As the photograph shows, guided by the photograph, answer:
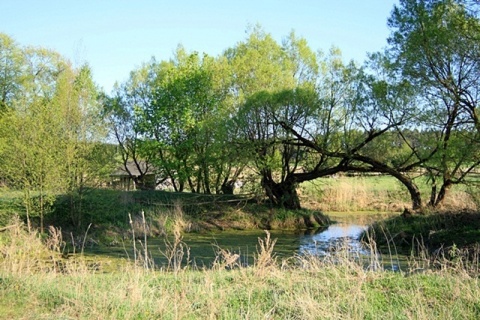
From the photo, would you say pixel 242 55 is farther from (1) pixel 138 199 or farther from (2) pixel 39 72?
(2) pixel 39 72

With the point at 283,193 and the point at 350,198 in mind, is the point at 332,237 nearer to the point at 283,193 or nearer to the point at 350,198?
the point at 283,193

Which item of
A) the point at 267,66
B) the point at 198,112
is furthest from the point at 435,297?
the point at 198,112

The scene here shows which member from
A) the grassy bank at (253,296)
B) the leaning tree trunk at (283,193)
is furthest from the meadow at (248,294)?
the leaning tree trunk at (283,193)

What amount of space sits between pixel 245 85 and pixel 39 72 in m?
18.5

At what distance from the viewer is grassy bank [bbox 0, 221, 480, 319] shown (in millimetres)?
6082

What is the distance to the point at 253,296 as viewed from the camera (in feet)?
23.1

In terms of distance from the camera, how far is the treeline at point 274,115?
17984 millimetres

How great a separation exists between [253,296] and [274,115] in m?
16.9

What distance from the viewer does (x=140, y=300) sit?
6340 mm

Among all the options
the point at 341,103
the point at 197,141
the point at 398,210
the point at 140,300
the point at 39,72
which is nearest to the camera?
the point at 140,300

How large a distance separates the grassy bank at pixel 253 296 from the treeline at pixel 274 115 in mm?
10767

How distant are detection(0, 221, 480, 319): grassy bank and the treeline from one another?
35.3 ft

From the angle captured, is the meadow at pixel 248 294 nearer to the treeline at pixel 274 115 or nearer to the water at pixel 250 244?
the water at pixel 250 244

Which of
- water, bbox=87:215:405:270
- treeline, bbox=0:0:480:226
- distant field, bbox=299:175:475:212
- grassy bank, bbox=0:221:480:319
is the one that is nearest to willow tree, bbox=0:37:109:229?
treeline, bbox=0:0:480:226
